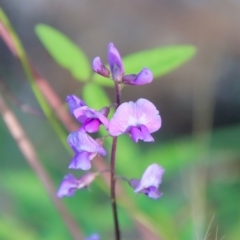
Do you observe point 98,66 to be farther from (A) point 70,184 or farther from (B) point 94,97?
(B) point 94,97

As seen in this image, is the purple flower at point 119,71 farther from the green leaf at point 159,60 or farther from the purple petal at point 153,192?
the green leaf at point 159,60

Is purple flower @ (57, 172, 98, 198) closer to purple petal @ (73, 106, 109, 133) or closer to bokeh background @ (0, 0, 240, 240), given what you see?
purple petal @ (73, 106, 109, 133)

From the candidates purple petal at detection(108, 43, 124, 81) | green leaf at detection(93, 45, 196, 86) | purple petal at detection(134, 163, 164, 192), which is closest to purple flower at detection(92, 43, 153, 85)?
purple petal at detection(108, 43, 124, 81)

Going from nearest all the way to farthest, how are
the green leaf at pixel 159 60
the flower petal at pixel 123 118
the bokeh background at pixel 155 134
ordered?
the flower petal at pixel 123 118 < the green leaf at pixel 159 60 < the bokeh background at pixel 155 134

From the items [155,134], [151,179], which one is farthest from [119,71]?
[155,134]

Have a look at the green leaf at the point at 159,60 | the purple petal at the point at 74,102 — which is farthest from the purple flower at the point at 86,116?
the green leaf at the point at 159,60

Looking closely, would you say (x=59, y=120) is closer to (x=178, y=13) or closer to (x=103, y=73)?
(x=103, y=73)
